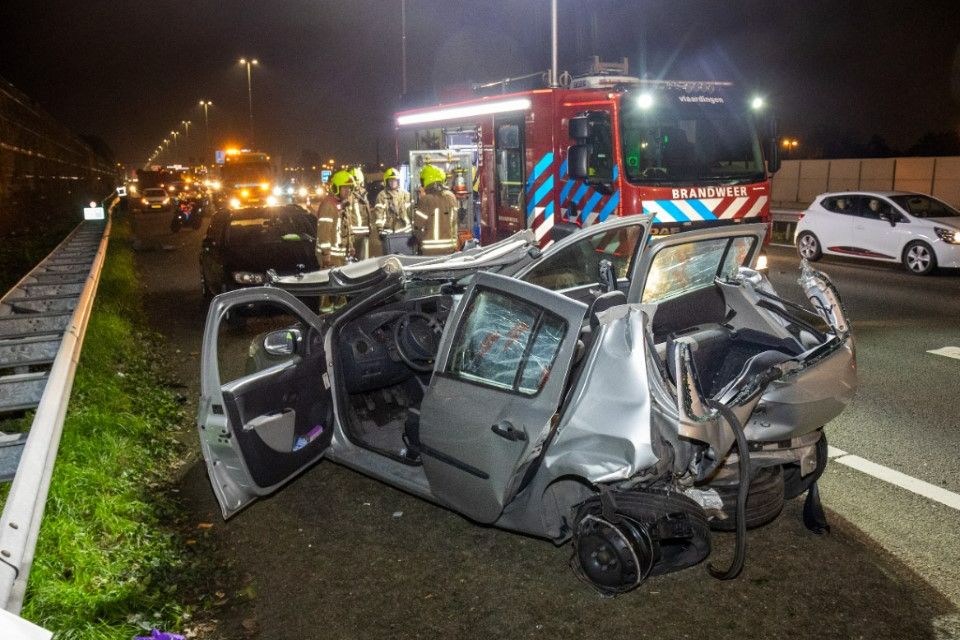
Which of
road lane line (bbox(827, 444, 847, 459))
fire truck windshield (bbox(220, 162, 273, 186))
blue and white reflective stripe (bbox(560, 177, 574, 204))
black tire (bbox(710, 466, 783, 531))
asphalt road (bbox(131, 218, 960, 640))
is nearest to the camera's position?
asphalt road (bbox(131, 218, 960, 640))

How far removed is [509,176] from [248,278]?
4367 mm

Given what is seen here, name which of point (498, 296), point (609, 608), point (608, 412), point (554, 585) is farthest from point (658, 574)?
point (498, 296)

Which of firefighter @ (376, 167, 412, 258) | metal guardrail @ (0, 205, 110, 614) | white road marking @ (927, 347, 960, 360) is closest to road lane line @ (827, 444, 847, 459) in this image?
white road marking @ (927, 347, 960, 360)

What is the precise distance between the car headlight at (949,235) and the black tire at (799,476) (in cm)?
1083

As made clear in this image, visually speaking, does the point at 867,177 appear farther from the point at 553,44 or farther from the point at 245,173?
the point at 245,173

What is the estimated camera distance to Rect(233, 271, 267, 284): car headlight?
10.2 m

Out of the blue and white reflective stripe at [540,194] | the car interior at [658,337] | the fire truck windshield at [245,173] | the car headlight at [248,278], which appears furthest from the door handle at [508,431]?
the fire truck windshield at [245,173]

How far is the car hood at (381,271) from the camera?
5.16 m

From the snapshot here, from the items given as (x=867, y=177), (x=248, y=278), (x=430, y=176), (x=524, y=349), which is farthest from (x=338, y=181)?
(x=867, y=177)

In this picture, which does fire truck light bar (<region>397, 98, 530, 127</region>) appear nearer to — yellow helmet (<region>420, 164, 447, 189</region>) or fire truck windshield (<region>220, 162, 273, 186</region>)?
yellow helmet (<region>420, 164, 447, 189</region>)

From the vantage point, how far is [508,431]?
→ 3.78 meters

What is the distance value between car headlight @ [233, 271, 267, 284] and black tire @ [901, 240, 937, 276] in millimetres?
10553

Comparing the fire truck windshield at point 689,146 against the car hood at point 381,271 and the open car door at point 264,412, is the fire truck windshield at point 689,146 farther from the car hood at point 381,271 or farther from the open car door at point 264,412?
the open car door at point 264,412

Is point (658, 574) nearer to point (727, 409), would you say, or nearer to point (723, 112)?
point (727, 409)
